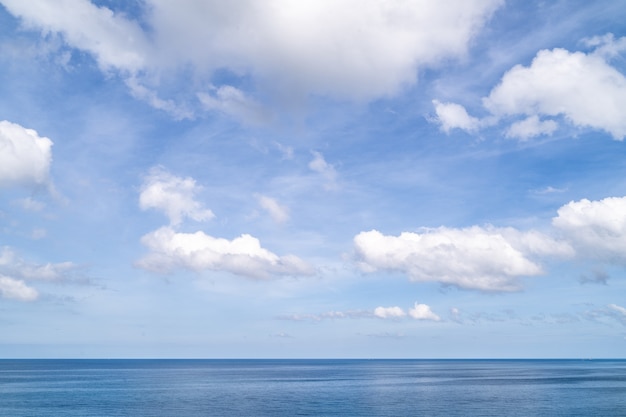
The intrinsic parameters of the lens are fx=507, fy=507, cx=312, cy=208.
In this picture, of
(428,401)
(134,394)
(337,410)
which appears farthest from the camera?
(134,394)

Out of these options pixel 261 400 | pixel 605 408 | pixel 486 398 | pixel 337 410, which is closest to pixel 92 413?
pixel 261 400

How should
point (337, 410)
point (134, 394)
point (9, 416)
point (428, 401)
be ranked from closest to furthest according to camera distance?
point (9, 416)
point (337, 410)
point (428, 401)
point (134, 394)

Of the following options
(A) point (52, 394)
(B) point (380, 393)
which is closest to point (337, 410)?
(B) point (380, 393)

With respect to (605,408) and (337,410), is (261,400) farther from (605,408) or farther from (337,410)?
(605,408)

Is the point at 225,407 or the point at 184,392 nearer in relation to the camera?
the point at 225,407

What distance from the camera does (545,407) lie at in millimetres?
112188

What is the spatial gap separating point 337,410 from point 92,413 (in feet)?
165

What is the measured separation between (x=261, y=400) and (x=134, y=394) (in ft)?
136

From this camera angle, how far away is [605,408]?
363 feet

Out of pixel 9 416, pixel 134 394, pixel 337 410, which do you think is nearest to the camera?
pixel 9 416

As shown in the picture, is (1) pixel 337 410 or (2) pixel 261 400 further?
(2) pixel 261 400

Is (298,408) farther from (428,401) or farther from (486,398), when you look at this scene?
(486,398)

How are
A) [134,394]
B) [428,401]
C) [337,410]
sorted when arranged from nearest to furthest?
1. [337,410]
2. [428,401]
3. [134,394]

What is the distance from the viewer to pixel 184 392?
490ft
